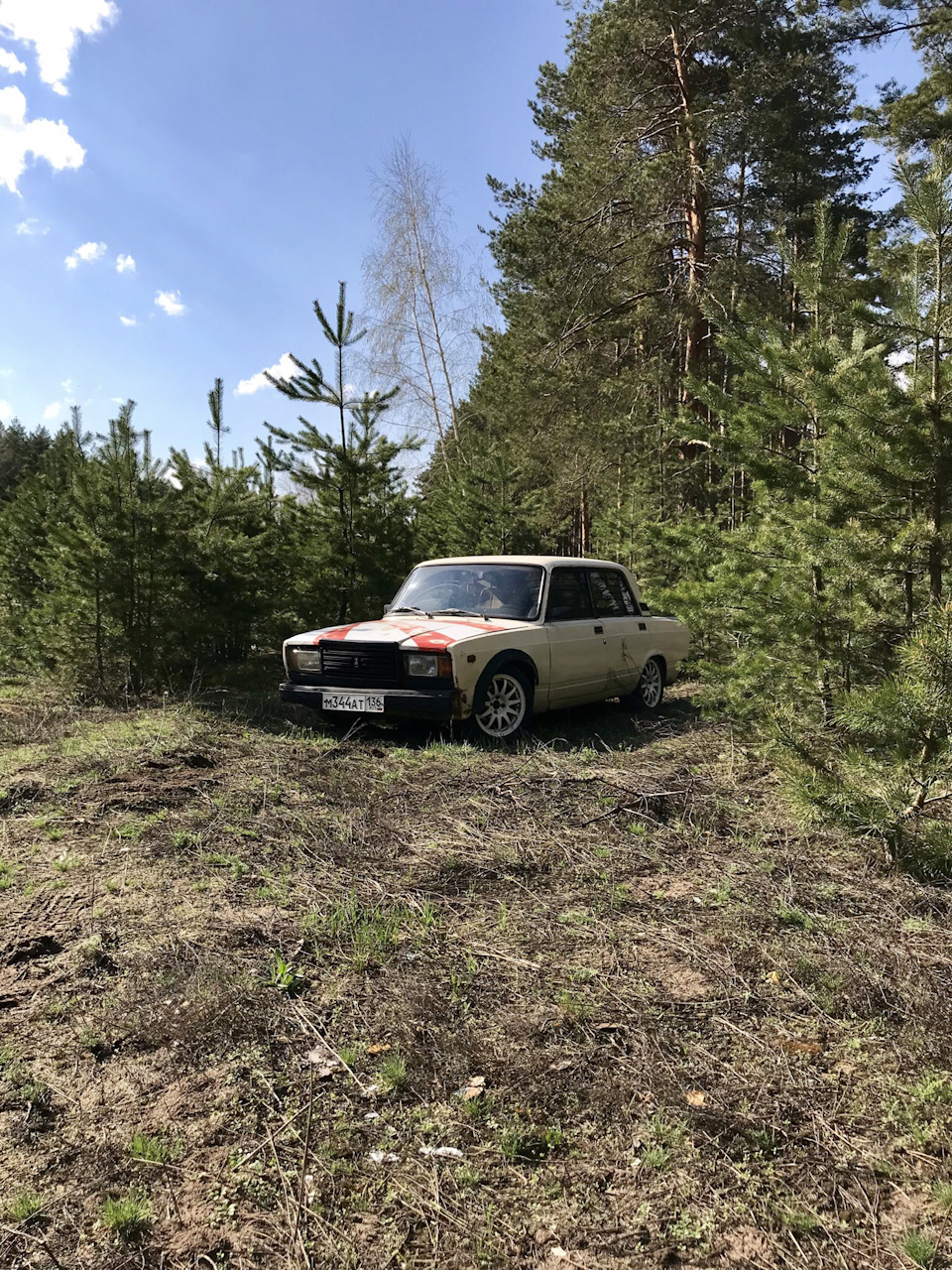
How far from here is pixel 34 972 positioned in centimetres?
305

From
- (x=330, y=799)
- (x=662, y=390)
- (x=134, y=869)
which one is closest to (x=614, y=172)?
(x=662, y=390)

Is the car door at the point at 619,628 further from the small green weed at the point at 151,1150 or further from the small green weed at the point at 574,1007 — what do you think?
the small green weed at the point at 151,1150

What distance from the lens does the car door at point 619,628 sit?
805 centimetres

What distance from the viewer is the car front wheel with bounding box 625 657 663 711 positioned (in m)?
8.66

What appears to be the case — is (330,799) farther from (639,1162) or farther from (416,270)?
(416,270)

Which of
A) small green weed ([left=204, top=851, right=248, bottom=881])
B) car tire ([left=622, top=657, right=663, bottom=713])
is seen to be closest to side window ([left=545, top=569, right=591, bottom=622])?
car tire ([left=622, top=657, right=663, bottom=713])

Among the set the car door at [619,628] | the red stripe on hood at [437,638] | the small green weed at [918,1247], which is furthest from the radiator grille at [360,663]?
the small green weed at [918,1247]

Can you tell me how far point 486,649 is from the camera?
6559mm

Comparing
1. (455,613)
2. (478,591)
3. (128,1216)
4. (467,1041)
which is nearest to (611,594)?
(478,591)

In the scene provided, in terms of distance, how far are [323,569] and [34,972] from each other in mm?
8041

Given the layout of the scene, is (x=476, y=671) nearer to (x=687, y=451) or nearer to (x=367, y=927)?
(x=367, y=927)

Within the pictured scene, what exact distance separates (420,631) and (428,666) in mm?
440

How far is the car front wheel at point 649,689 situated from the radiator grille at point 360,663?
3.13m

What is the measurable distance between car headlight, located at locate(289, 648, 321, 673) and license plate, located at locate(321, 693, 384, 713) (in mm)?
304
